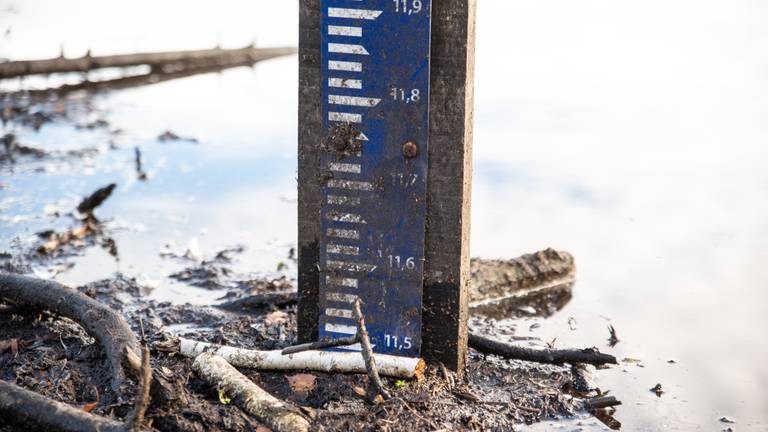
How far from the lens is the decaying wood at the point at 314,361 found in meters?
4.39

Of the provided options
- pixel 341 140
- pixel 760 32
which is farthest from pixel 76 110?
pixel 760 32

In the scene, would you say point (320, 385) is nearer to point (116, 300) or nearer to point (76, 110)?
point (116, 300)

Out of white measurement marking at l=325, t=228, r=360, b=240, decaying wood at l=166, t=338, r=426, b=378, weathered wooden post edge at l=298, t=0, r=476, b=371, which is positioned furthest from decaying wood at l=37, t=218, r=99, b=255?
white measurement marking at l=325, t=228, r=360, b=240

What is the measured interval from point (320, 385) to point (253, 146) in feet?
19.8

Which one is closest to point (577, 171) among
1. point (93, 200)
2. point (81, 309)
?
point (93, 200)

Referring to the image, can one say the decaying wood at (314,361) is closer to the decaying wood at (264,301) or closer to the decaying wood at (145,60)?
the decaying wood at (264,301)

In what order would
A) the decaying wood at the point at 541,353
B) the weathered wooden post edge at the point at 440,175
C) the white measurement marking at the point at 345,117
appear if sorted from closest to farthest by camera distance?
the weathered wooden post edge at the point at 440,175
the white measurement marking at the point at 345,117
the decaying wood at the point at 541,353

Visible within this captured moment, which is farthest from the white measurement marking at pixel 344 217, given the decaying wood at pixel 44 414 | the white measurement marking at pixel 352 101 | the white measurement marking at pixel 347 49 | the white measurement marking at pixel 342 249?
the decaying wood at pixel 44 414

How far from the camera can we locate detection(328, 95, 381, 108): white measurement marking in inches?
170

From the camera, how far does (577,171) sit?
909 cm

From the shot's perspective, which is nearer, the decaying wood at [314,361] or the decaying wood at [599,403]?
the decaying wood at [314,361]

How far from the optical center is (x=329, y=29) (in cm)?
430

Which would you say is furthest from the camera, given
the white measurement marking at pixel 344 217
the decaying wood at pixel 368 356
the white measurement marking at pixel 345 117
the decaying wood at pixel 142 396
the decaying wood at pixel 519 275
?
the decaying wood at pixel 519 275

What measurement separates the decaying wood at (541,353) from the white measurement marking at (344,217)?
1.11 meters
